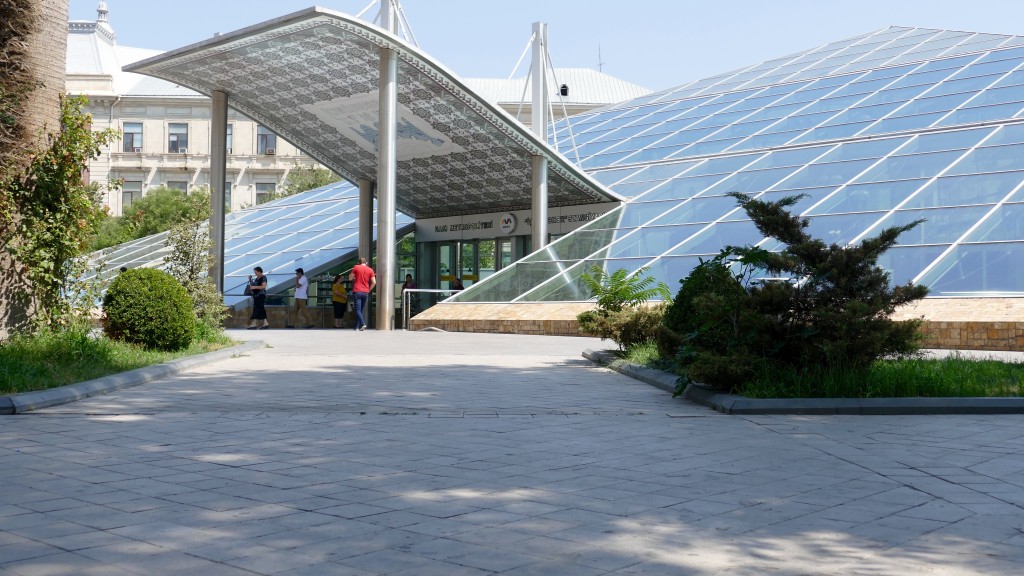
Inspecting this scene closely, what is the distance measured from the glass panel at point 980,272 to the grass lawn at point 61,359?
14.0 m

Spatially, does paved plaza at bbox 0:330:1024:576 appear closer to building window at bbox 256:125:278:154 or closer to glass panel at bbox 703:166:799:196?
glass panel at bbox 703:166:799:196

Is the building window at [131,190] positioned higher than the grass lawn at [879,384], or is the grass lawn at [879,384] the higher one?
the building window at [131,190]

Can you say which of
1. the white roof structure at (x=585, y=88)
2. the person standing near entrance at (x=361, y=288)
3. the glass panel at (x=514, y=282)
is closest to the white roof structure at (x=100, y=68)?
the white roof structure at (x=585, y=88)

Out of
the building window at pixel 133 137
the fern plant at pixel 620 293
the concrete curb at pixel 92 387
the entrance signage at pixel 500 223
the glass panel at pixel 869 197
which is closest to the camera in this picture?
the concrete curb at pixel 92 387

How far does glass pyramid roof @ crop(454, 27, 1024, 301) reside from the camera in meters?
20.4

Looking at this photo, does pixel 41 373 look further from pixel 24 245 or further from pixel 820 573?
pixel 820 573

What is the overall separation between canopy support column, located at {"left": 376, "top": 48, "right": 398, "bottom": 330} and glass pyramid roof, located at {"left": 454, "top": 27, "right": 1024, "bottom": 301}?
7.83 ft

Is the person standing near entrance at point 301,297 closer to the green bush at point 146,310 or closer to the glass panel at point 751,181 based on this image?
the glass panel at point 751,181

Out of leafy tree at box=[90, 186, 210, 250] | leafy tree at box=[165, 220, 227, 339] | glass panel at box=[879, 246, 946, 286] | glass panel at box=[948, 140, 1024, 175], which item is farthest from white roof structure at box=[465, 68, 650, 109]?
leafy tree at box=[165, 220, 227, 339]

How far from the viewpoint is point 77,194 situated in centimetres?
1246

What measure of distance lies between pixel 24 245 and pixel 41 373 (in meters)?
2.53

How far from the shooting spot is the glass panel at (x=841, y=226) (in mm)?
21734

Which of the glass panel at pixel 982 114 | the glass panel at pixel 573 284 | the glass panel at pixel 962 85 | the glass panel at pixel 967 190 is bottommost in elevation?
the glass panel at pixel 573 284

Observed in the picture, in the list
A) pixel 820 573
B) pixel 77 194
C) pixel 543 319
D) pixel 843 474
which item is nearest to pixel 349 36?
pixel 543 319
